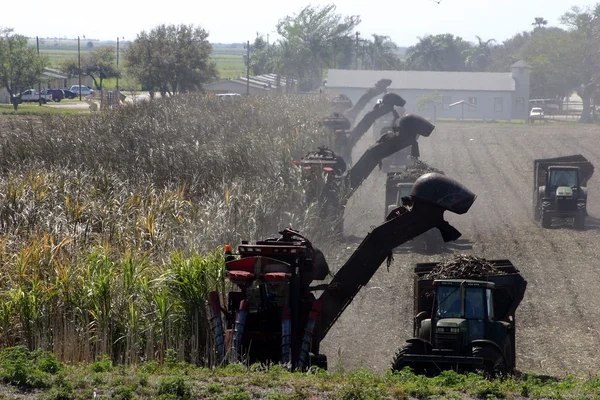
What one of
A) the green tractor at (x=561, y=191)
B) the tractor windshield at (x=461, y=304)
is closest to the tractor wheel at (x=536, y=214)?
the green tractor at (x=561, y=191)

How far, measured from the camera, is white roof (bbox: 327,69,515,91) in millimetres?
88125

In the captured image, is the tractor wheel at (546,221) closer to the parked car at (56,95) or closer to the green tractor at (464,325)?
the green tractor at (464,325)

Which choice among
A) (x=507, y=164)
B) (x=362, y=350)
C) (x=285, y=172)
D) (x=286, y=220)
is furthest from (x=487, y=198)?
(x=362, y=350)

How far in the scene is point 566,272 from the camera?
2102 cm

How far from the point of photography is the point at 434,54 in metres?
139

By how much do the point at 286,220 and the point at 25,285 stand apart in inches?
279

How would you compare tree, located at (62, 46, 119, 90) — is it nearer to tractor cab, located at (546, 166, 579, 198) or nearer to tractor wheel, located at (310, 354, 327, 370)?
tractor cab, located at (546, 166, 579, 198)

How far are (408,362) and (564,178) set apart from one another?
18225 millimetres

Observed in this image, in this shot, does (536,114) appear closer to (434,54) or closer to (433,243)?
(434,54)

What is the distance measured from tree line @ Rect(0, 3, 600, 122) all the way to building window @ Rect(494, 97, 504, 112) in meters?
7.85

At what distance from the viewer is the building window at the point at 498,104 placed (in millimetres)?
86812

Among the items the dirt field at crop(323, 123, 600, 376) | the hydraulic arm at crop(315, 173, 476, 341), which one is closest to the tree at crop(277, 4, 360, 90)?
the dirt field at crop(323, 123, 600, 376)

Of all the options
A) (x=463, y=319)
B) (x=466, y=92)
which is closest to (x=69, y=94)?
(x=466, y=92)

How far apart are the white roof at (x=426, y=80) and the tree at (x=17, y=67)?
32.4m
